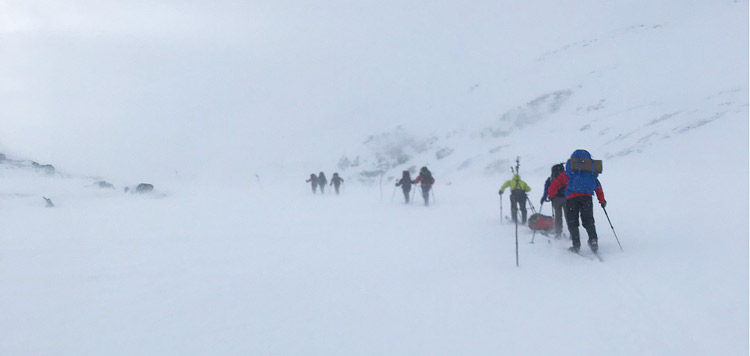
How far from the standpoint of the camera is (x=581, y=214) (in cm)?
728

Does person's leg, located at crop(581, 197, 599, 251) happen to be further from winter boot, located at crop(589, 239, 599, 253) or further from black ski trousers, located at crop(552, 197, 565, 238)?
black ski trousers, located at crop(552, 197, 565, 238)

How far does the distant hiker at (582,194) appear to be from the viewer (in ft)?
23.3

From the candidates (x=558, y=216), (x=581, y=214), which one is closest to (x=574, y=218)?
(x=581, y=214)

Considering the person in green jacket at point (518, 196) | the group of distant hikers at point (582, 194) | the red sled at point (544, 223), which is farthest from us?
the person in green jacket at point (518, 196)

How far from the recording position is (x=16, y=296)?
575 centimetres

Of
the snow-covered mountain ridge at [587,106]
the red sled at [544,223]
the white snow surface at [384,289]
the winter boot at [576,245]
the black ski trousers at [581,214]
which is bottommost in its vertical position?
the white snow surface at [384,289]

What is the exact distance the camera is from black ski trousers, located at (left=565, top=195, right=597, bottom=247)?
23.3 ft

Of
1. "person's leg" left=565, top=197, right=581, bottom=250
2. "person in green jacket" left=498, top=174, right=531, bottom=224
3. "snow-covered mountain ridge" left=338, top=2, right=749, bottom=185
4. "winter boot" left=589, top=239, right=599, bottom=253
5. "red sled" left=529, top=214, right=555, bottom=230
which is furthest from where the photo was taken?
"snow-covered mountain ridge" left=338, top=2, right=749, bottom=185

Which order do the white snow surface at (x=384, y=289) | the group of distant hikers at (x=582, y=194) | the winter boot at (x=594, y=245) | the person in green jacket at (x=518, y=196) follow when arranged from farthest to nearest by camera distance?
the person in green jacket at (x=518, y=196), the group of distant hikers at (x=582, y=194), the winter boot at (x=594, y=245), the white snow surface at (x=384, y=289)

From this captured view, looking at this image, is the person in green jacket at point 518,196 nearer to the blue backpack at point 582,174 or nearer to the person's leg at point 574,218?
the person's leg at point 574,218

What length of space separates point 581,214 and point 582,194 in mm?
392

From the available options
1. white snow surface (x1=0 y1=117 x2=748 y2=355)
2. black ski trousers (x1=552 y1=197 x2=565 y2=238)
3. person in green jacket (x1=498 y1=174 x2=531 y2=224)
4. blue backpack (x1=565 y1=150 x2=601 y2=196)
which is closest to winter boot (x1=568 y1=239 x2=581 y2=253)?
white snow surface (x1=0 y1=117 x2=748 y2=355)

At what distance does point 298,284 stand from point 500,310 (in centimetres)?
310

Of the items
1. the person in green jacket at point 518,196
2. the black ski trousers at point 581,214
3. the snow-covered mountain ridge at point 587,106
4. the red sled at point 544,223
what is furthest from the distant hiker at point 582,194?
the snow-covered mountain ridge at point 587,106
